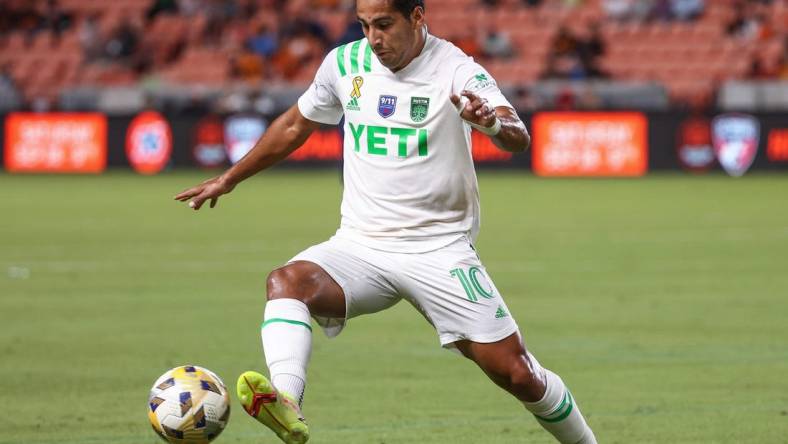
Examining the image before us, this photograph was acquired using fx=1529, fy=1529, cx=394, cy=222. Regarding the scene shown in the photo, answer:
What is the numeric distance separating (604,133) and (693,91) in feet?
14.9

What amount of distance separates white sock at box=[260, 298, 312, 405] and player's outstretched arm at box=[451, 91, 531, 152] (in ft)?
3.41

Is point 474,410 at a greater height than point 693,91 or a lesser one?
greater

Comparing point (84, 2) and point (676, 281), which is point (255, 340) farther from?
point (84, 2)

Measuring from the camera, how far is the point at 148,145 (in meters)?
32.0

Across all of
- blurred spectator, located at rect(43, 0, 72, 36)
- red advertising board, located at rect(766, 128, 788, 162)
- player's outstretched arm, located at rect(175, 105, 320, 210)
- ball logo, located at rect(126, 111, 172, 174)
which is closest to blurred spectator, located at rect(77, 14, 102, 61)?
blurred spectator, located at rect(43, 0, 72, 36)

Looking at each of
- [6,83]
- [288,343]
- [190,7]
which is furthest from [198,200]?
[190,7]

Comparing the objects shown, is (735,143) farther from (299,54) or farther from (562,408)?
(562,408)

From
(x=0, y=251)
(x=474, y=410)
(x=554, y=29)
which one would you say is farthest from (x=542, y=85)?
(x=474, y=410)

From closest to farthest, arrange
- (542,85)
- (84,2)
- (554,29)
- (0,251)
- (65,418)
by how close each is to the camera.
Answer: (65,418) < (0,251) < (542,85) < (554,29) < (84,2)

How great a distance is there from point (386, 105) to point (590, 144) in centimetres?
2440

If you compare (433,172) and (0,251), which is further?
(0,251)

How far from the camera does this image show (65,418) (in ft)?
25.6

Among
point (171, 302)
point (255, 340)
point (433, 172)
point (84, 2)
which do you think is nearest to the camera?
point (433, 172)

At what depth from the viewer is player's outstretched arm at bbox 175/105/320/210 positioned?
6648mm
